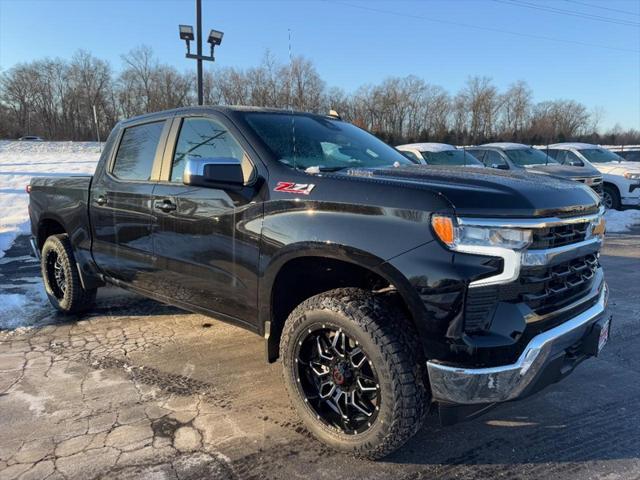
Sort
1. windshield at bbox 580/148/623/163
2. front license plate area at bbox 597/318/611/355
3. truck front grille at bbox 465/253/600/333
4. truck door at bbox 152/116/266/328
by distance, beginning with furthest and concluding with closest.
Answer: windshield at bbox 580/148/623/163
truck door at bbox 152/116/266/328
front license plate area at bbox 597/318/611/355
truck front grille at bbox 465/253/600/333

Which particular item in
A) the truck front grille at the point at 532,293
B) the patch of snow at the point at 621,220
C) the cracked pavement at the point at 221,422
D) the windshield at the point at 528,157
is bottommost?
the cracked pavement at the point at 221,422

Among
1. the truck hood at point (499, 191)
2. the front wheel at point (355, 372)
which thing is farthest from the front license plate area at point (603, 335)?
the front wheel at point (355, 372)

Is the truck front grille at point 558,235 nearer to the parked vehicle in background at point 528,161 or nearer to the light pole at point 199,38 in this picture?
the parked vehicle in background at point 528,161

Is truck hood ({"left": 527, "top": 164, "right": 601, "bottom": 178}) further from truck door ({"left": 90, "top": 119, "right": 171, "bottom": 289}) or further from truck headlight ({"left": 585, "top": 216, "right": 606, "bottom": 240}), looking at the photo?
truck door ({"left": 90, "top": 119, "right": 171, "bottom": 289})

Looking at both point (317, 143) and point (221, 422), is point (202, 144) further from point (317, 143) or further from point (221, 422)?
point (221, 422)

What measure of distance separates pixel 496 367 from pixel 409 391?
0.41m

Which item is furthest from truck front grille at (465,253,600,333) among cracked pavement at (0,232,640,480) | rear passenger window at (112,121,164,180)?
rear passenger window at (112,121,164,180)

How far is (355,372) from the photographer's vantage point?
→ 2604mm

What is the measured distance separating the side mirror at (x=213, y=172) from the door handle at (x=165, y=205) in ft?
2.11

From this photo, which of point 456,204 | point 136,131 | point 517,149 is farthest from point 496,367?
point 517,149

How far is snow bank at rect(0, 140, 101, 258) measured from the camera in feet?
33.4

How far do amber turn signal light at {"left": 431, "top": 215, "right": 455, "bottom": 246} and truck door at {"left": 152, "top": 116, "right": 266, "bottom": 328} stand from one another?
43.3 inches

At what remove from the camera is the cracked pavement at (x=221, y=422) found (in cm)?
263

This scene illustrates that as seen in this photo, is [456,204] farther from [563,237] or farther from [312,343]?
[312,343]
